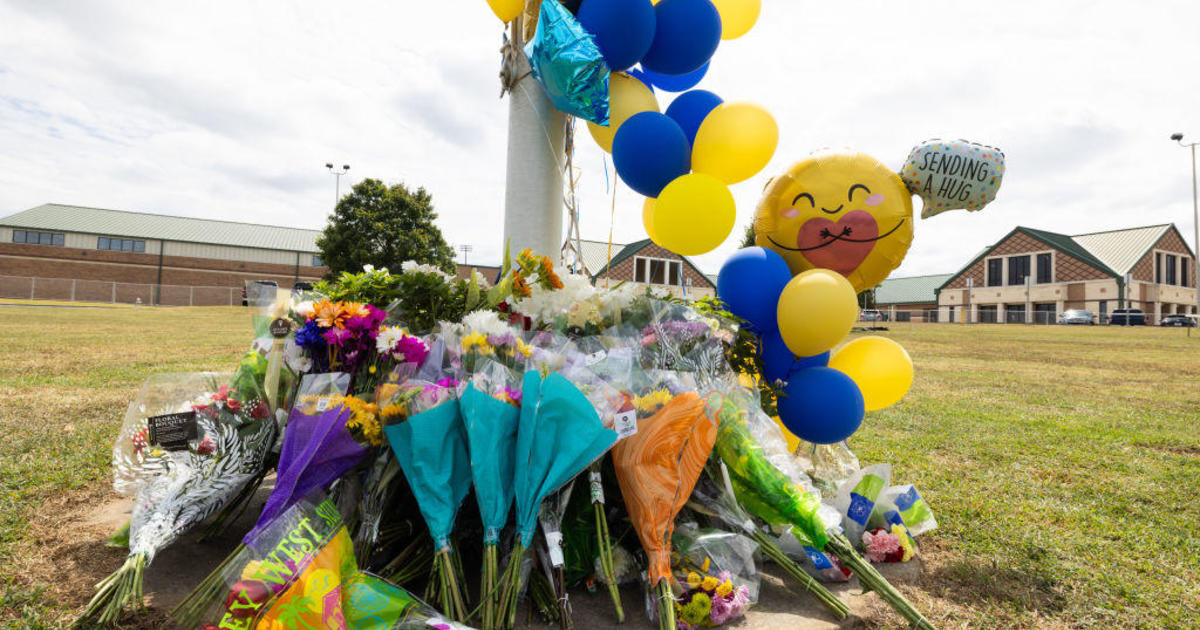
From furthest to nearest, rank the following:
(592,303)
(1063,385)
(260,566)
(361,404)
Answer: (1063,385)
(592,303)
(361,404)
(260,566)

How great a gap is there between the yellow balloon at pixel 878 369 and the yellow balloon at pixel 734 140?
1198 mm

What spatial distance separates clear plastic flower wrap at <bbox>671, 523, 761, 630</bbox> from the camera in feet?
6.92

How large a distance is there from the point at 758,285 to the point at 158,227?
175 ft

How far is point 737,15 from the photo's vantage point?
3.67 meters

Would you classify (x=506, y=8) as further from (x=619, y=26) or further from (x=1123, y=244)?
(x=1123, y=244)

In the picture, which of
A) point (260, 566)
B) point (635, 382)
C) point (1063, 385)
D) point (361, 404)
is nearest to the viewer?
point (260, 566)

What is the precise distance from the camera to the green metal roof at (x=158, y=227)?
41.2m

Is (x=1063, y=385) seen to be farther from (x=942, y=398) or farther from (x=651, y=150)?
(x=651, y=150)

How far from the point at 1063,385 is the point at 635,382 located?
34.0 feet

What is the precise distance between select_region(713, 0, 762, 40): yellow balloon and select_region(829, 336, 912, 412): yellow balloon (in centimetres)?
208

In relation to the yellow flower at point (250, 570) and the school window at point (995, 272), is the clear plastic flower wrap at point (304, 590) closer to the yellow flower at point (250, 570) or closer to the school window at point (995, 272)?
the yellow flower at point (250, 570)

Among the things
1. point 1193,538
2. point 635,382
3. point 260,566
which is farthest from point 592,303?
point 1193,538

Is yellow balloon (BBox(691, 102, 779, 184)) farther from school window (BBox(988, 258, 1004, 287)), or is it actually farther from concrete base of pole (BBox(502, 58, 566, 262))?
school window (BBox(988, 258, 1004, 287))

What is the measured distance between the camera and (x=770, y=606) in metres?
2.29
